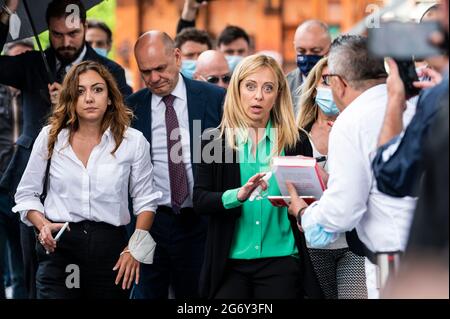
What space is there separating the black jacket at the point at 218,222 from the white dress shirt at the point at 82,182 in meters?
0.43

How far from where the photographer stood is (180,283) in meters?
7.52

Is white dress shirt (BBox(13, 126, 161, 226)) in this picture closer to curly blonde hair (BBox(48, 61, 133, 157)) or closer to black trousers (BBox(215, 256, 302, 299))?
curly blonde hair (BBox(48, 61, 133, 157))

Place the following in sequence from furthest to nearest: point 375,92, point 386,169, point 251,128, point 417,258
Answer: point 251,128 < point 375,92 < point 386,169 < point 417,258

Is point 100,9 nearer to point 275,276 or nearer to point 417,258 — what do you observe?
point 275,276

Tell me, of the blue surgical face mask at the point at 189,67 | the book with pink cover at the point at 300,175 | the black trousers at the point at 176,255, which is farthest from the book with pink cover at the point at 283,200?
the blue surgical face mask at the point at 189,67

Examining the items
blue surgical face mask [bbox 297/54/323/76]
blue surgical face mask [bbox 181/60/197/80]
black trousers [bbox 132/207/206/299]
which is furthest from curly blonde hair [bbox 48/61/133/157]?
blue surgical face mask [bbox 181/60/197/80]

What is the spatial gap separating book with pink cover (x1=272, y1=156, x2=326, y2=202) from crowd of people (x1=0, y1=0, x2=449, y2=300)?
67 mm

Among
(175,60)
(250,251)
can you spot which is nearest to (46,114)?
(175,60)

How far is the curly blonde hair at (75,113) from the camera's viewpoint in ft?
22.2

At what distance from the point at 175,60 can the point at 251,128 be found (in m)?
1.28

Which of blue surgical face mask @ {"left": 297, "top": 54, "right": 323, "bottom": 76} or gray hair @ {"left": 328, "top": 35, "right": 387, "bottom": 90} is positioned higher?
gray hair @ {"left": 328, "top": 35, "right": 387, "bottom": 90}

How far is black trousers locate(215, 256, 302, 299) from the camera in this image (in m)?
6.37

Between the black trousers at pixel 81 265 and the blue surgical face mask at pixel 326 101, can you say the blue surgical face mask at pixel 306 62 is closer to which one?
the blue surgical face mask at pixel 326 101

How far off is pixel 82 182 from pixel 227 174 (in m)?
0.77
